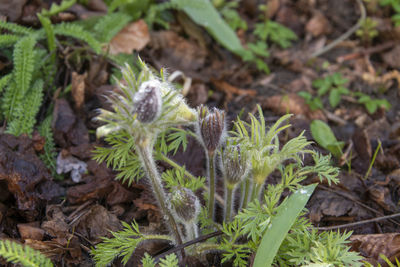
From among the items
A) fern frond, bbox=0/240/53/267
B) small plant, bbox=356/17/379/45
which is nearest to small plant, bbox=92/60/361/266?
fern frond, bbox=0/240/53/267

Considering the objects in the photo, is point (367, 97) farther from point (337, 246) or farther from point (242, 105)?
point (337, 246)

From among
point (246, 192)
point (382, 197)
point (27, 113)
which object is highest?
point (27, 113)

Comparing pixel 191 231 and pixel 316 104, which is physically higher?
pixel 191 231

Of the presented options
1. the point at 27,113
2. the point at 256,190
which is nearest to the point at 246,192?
the point at 256,190

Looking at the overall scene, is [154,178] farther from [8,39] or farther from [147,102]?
[8,39]

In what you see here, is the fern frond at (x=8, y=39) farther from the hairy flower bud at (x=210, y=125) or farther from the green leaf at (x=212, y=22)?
the hairy flower bud at (x=210, y=125)

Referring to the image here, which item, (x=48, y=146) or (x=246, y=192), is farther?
(x=48, y=146)

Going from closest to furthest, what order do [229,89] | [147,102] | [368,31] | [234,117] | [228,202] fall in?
[147,102], [228,202], [234,117], [229,89], [368,31]
